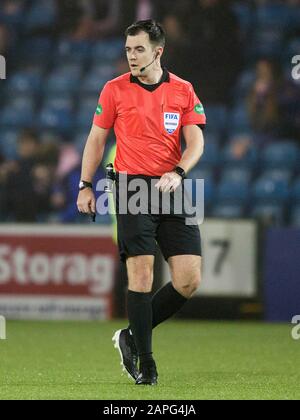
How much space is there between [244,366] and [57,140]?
6985 mm

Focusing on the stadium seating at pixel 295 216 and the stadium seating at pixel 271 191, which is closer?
the stadium seating at pixel 295 216

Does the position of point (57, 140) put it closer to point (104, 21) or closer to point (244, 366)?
point (104, 21)

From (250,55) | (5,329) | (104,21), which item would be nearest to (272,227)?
(5,329)

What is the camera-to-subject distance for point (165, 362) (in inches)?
326

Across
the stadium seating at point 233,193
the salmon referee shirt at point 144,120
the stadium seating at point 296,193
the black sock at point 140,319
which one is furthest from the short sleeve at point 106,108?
the stadium seating at point 233,193

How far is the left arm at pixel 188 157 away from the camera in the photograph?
6641 mm

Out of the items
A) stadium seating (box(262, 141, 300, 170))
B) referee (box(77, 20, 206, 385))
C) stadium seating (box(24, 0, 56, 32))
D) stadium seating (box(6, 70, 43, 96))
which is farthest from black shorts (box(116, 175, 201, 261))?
stadium seating (box(24, 0, 56, 32))

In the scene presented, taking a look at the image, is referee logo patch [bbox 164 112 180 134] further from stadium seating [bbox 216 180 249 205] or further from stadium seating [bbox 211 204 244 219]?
stadium seating [bbox 216 180 249 205]

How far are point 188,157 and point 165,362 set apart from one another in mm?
1879

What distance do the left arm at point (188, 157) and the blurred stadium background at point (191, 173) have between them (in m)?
4.84

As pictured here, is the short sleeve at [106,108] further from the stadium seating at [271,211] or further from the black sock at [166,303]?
the stadium seating at [271,211]

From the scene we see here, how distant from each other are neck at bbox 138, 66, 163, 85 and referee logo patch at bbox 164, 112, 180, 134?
0.20 metres

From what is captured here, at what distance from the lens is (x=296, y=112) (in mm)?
13461

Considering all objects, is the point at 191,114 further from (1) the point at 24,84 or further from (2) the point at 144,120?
(1) the point at 24,84
